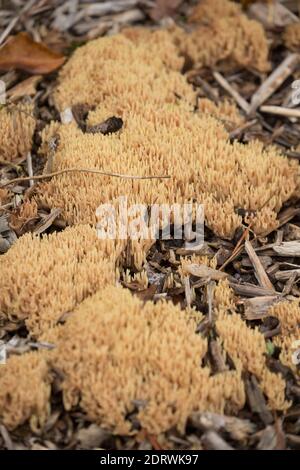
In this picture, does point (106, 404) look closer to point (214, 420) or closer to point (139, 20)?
point (214, 420)

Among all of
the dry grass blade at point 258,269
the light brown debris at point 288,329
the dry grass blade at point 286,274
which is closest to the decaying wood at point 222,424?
the light brown debris at point 288,329

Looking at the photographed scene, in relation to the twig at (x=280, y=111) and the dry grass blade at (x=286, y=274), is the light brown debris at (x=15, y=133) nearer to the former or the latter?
the twig at (x=280, y=111)

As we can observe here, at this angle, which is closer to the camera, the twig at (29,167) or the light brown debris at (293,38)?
the twig at (29,167)

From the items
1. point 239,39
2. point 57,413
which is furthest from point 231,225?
point 239,39

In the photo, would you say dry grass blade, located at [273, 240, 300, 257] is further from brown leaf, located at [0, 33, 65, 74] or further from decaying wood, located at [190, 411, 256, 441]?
brown leaf, located at [0, 33, 65, 74]

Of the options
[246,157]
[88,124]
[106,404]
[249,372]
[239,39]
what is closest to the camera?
[106,404]

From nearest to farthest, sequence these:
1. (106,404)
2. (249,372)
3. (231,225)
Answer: (106,404) → (249,372) → (231,225)

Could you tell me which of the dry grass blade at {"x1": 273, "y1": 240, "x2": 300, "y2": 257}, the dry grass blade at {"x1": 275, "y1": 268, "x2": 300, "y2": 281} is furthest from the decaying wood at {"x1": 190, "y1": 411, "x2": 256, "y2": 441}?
the dry grass blade at {"x1": 273, "y1": 240, "x2": 300, "y2": 257}
